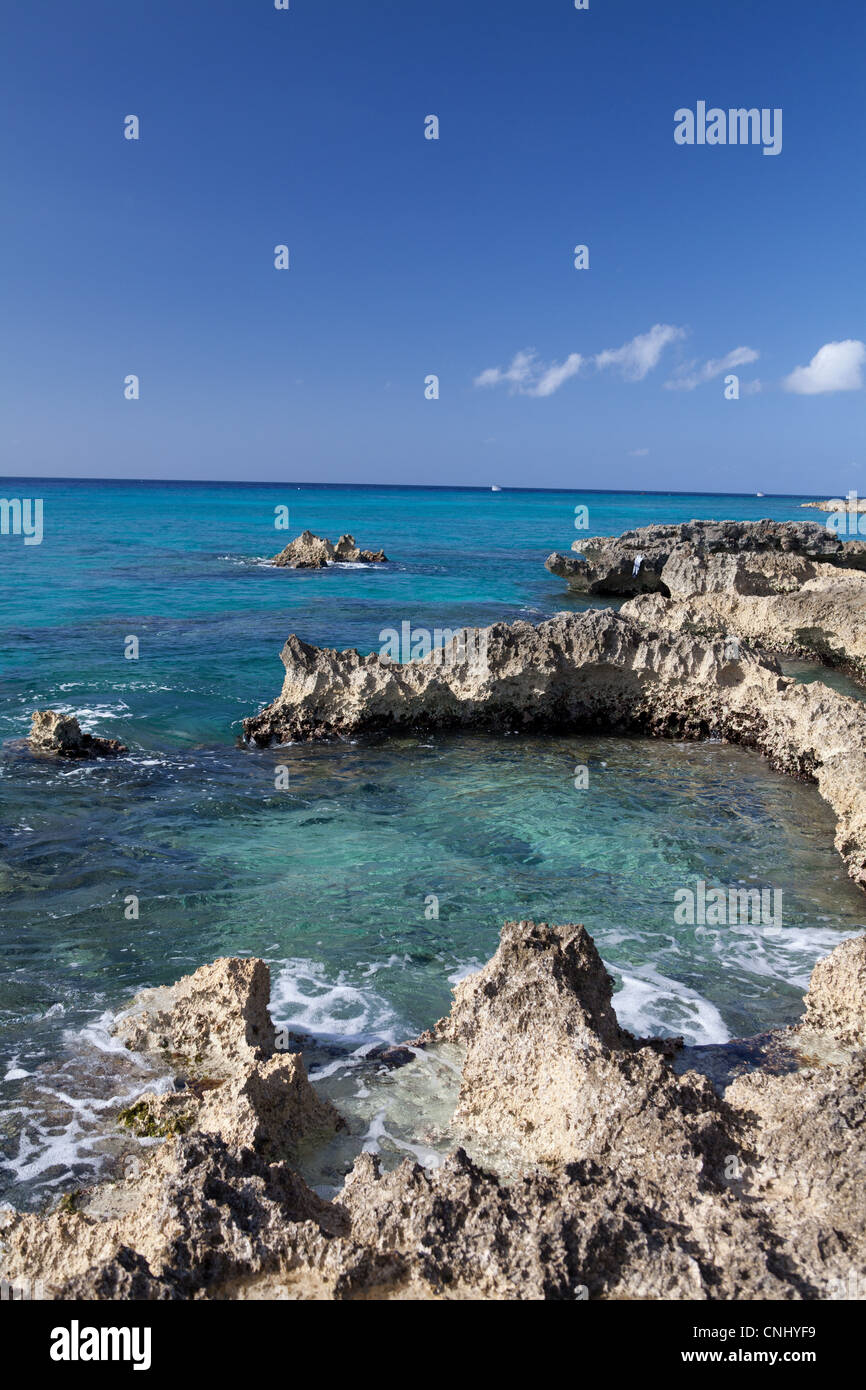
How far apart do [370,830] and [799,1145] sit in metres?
7.13

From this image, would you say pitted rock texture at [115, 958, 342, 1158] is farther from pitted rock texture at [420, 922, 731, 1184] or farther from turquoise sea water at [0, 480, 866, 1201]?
pitted rock texture at [420, 922, 731, 1184]

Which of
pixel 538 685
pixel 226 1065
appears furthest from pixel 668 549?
pixel 226 1065

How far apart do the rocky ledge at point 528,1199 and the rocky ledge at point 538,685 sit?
9.14m

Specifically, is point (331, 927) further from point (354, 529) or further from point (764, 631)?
point (354, 529)

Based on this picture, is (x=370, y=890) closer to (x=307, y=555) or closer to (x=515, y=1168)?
(x=515, y=1168)

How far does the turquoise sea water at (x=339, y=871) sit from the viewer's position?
21.3ft

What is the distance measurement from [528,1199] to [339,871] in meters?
6.02

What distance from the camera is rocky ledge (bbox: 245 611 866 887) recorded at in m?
13.8

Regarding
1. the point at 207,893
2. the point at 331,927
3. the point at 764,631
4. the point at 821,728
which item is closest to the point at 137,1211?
the point at 331,927

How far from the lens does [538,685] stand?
14141mm

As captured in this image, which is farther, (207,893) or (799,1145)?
(207,893)

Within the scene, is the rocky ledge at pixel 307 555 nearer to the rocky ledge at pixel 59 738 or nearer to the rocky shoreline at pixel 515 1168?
the rocky ledge at pixel 59 738

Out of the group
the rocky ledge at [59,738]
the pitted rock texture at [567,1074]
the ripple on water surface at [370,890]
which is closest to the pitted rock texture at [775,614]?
the ripple on water surface at [370,890]

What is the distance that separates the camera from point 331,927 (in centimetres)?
795
